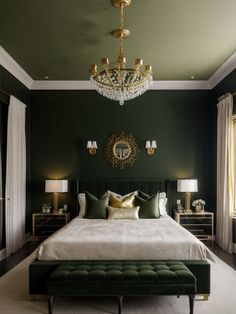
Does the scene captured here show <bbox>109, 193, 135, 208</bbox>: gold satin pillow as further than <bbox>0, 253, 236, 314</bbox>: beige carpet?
Yes

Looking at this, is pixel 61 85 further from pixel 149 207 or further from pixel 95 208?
pixel 149 207

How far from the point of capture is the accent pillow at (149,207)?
18.3 ft

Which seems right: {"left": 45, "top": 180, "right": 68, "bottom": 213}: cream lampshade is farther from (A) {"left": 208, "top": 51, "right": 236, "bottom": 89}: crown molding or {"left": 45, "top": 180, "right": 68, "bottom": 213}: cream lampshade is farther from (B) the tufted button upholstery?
(A) {"left": 208, "top": 51, "right": 236, "bottom": 89}: crown molding

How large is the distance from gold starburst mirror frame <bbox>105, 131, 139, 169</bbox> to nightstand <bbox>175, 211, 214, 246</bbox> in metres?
1.54

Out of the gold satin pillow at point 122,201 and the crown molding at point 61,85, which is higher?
the crown molding at point 61,85

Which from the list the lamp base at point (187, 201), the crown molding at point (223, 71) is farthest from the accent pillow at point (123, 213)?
the crown molding at point (223, 71)

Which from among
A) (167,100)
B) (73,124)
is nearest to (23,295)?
(73,124)

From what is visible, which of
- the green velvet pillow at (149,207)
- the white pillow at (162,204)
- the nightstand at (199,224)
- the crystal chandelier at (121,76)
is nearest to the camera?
the crystal chandelier at (121,76)

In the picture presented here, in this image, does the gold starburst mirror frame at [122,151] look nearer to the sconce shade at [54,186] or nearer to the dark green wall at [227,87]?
the sconce shade at [54,186]

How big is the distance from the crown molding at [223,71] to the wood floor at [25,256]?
133 inches

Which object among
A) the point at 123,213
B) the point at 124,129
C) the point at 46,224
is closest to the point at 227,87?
the point at 124,129

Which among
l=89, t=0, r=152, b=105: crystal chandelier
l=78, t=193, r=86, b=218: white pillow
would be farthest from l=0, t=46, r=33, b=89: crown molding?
l=78, t=193, r=86, b=218: white pillow

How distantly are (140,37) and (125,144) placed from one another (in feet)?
8.82

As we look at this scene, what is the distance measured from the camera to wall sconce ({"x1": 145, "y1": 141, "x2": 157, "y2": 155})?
6.65 meters
